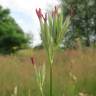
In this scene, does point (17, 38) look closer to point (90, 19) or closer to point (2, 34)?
point (2, 34)

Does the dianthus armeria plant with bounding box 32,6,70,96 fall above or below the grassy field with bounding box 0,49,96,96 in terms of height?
above

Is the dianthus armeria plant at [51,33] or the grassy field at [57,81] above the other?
the dianthus armeria plant at [51,33]

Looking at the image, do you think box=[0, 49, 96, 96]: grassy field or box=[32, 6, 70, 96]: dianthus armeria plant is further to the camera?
box=[0, 49, 96, 96]: grassy field

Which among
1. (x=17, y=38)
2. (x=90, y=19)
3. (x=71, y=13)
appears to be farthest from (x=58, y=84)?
(x=90, y=19)

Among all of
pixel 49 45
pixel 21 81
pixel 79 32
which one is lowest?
pixel 79 32

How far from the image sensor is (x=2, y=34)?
27297mm

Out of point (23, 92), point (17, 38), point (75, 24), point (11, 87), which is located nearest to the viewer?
point (23, 92)

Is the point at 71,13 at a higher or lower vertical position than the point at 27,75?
higher

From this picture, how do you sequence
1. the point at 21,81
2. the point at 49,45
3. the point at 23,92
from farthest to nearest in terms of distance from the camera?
1. the point at 21,81
2. the point at 23,92
3. the point at 49,45

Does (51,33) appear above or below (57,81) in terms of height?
above

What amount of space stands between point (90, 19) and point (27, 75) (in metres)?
26.8

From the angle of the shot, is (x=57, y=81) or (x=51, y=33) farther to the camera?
(x=57, y=81)

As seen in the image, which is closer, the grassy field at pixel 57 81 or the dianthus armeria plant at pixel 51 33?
the dianthus armeria plant at pixel 51 33

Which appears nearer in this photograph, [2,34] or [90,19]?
[2,34]
